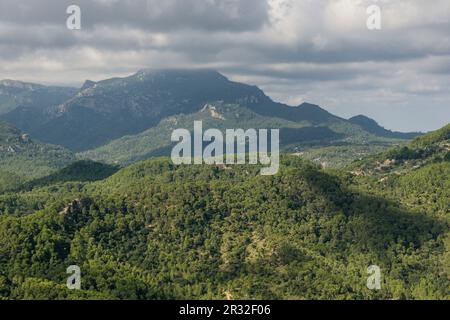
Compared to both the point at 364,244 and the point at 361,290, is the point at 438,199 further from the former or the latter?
the point at 361,290

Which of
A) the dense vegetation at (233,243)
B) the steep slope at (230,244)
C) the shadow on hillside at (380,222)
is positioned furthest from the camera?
the shadow on hillside at (380,222)

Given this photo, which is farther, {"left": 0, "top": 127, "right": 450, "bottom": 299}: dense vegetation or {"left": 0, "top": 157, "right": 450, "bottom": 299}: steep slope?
{"left": 0, "top": 157, "right": 450, "bottom": 299}: steep slope

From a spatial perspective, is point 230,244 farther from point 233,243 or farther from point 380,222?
point 380,222

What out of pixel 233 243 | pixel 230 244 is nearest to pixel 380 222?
pixel 233 243

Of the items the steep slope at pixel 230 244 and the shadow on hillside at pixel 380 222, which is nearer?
the steep slope at pixel 230 244

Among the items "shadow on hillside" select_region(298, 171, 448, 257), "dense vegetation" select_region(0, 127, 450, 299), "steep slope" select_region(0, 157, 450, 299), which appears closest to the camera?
"dense vegetation" select_region(0, 127, 450, 299)

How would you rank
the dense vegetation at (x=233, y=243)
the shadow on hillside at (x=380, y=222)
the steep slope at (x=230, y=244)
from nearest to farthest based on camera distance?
1. the dense vegetation at (x=233, y=243)
2. the steep slope at (x=230, y=244)
3. the shadow on hillside at (x=380, y=222)
